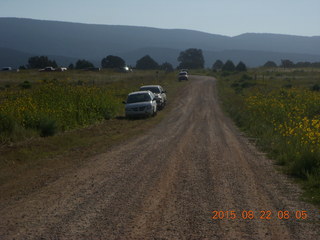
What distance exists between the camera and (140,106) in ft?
85.5

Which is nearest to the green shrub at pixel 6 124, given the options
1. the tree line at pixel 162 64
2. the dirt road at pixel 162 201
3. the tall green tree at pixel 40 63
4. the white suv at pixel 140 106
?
the dirt road at pixel 162 201

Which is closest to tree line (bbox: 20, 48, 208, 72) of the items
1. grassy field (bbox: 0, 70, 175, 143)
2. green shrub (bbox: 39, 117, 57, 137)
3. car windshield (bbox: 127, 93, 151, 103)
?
car windshield (bbox: 127, 93, 151, 103)

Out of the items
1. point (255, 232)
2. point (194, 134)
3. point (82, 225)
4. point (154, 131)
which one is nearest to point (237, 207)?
point (255, 232)

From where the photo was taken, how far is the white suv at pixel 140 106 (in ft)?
85.4

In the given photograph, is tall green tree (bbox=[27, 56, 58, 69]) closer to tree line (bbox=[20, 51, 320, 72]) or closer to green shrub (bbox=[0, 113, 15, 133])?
tree line (bbox=[20, 51, 320, 72])

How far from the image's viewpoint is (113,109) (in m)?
26.8

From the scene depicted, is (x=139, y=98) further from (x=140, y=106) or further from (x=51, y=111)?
(x=51, y=111)

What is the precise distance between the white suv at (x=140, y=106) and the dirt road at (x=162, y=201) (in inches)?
471

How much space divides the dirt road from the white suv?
1197 cm

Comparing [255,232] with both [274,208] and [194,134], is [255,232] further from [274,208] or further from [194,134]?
[194,134]

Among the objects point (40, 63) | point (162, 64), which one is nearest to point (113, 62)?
point (162, 64)

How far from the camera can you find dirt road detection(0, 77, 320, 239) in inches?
263

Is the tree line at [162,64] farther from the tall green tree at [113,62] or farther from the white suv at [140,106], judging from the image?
the white suv at [140,106]

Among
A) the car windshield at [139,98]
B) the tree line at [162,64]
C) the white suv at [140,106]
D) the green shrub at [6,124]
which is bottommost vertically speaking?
the tree line at [162,64]
